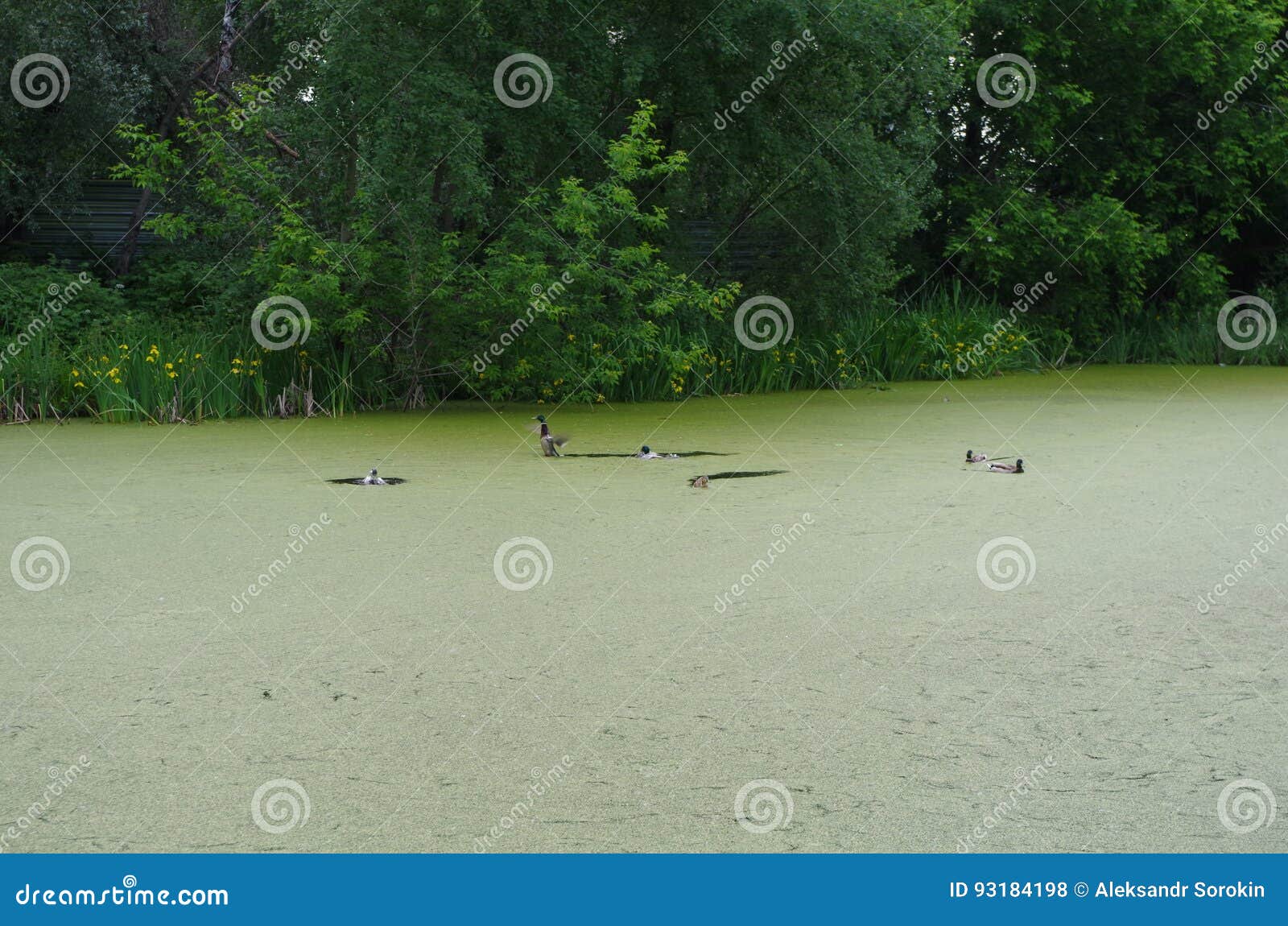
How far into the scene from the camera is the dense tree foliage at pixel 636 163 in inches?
359

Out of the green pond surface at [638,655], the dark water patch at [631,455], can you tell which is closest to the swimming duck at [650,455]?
the dark water patch at [631,455]

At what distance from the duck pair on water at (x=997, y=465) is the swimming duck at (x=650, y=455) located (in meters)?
1.46

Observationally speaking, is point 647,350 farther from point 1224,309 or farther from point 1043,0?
point 1224,309

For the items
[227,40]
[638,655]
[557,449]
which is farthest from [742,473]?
[227,40]

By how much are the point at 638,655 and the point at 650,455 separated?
11.5ft

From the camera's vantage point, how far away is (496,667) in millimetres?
3461

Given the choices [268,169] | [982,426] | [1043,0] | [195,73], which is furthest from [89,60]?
[1043,0]

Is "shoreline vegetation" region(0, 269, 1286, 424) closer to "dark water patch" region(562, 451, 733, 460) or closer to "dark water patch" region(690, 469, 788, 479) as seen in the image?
"dark water patch" region(562, 451, 733, 460)

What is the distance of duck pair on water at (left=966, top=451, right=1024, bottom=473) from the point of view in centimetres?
663

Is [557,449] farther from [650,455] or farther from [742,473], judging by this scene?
[742,473]

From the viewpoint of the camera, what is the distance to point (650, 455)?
23.1 ft

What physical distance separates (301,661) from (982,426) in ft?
19.4

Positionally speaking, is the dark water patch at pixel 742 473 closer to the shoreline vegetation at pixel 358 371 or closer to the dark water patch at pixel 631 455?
the dark water patch at pixel 631 455

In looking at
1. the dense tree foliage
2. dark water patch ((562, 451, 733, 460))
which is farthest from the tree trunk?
dark water patch ((562, 451, 733, 460))
